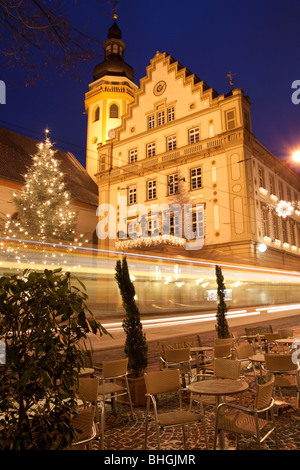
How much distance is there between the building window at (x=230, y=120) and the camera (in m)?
25.5

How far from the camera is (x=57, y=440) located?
2.34 meters

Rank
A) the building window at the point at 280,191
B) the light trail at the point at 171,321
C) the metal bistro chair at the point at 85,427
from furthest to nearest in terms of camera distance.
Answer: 1. the building window at the point at 280,191
2. the light trail at the point at 171,321
3. the metal bistro chair at the point at 85,427

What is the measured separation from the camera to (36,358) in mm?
2215

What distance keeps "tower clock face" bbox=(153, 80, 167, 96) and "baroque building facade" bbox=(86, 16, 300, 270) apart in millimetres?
88

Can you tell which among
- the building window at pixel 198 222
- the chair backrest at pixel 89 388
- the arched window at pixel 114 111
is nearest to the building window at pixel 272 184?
the building window at pixel 198 222

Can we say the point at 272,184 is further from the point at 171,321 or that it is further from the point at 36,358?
the point at 36,358

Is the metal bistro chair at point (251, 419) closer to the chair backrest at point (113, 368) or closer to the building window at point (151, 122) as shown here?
the chair backrest at point (113, 368)

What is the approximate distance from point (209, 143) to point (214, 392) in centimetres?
2443

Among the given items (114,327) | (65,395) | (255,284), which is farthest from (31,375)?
(255,284)

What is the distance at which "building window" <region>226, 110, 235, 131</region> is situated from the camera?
1003 inches

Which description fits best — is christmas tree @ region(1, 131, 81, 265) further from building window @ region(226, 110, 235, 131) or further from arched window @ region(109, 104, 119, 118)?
arched window @ region(109, 104, 119, 118)

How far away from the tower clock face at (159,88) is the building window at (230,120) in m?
7.39

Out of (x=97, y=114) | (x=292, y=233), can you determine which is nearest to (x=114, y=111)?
(x=97, y=114)

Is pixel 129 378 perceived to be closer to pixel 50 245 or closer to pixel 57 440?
pixel 57 440
